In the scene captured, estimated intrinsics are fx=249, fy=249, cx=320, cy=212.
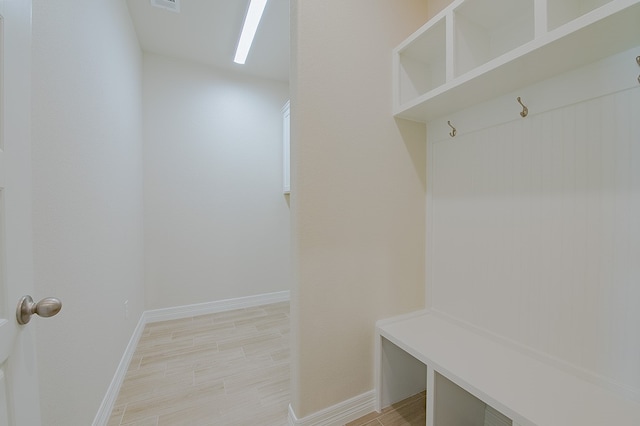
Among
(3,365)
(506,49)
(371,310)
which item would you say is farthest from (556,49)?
(3,365)

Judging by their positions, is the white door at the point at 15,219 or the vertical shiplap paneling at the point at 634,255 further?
the vertical shiplap paneling at the point at 634,255

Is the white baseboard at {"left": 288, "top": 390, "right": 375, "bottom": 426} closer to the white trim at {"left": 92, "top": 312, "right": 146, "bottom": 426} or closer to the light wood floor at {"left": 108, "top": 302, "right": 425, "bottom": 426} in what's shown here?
the light wood floor at {"left": 108, "top": 302, "right": 425, "bottom": 426}

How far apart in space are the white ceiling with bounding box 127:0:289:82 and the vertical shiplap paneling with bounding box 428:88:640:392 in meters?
1.98

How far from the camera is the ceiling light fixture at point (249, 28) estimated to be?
204 cm

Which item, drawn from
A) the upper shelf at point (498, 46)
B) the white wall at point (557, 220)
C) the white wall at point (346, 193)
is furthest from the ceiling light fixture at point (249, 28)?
the white wall at point (557, 220)

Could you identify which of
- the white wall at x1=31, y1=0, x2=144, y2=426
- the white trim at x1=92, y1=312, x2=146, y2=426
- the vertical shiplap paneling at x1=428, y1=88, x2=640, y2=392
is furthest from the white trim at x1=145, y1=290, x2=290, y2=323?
the vertical shiplap paneling at x1=428, y1=88, x2=640, y2=392

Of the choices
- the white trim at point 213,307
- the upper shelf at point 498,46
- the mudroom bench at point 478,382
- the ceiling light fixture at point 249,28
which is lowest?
the white trim at point 213,307

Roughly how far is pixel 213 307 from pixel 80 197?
210 cm

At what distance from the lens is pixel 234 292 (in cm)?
308

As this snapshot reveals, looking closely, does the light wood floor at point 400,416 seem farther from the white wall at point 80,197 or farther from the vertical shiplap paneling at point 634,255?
the white wall at point 80,197

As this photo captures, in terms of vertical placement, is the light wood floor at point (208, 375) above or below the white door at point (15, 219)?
below

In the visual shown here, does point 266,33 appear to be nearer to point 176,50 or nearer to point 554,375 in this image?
point 176,50

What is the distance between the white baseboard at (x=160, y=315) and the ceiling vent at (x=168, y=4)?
2.76 meters

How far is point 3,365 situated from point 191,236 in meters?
2.42
